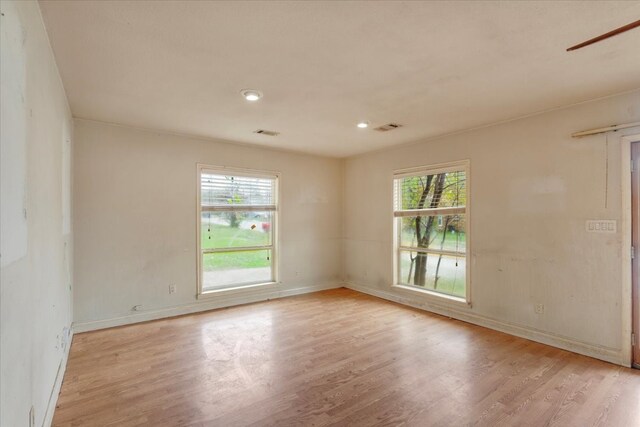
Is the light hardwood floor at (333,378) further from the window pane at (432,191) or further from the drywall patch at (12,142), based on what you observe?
the window pane at (432,191)

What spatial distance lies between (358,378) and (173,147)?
12.0 ft

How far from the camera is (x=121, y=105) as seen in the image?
3150mm

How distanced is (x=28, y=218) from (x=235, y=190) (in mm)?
3330

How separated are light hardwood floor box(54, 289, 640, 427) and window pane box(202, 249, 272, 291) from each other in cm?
85

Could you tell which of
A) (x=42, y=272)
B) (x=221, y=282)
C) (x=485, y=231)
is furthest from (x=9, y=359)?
(x=485, y=231)

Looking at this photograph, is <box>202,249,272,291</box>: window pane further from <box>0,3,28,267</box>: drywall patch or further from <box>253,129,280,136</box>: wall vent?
<box>0,3,28,267</box>: drywall patch

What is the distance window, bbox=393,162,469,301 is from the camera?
13.8ft

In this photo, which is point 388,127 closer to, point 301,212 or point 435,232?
point 435,232

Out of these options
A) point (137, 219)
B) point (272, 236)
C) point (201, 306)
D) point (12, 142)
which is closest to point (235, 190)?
point (272, 236)

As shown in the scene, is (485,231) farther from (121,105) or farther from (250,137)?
(121,105)

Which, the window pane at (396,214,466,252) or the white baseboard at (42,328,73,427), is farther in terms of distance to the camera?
the window pane at (396,214,466,252)

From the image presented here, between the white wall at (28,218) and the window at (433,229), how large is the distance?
164 inches

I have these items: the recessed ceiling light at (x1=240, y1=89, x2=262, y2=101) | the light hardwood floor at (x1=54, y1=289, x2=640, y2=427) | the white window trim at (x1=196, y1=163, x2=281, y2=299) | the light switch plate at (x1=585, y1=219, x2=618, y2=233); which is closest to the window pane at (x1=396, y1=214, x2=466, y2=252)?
the light hardwood floor at (x1=54, y1=289, x2=640, y2=427)

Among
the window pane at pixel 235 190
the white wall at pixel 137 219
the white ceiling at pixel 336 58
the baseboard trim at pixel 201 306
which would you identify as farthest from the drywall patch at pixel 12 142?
the window pane at pixel 235 190
